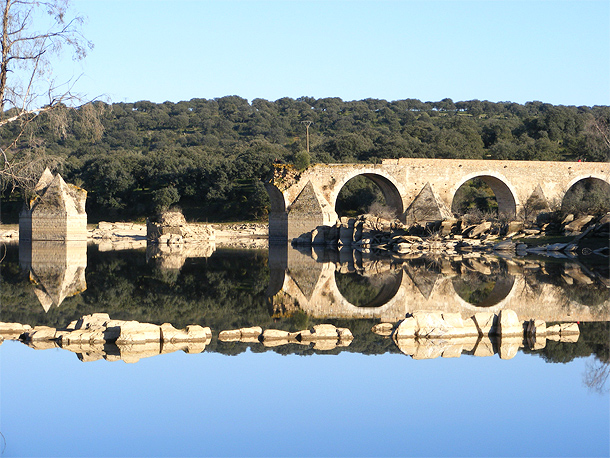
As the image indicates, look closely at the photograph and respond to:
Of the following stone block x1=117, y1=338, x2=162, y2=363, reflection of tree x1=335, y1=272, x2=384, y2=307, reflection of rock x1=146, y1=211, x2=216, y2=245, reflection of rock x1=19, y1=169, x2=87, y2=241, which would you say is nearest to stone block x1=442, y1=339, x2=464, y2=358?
stone block x1=117, y1=338, x2=162, y2=363

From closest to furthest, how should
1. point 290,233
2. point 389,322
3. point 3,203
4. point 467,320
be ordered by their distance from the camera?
point 467,320 → point 389,322 → point 290,233 → point 3,203

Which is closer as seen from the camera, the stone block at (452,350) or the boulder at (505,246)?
the stone block at (452,350)

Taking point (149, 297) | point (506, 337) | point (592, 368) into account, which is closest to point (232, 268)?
point (149, 297)

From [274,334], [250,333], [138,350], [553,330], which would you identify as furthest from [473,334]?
[138,350]

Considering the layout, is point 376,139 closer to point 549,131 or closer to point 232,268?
point 549,131

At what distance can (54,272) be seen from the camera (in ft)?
49.0

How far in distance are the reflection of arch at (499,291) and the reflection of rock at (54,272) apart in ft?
20.3

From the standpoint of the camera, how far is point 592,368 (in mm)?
6238

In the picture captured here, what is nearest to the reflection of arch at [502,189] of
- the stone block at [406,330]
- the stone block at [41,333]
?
the stone block at [406,330]

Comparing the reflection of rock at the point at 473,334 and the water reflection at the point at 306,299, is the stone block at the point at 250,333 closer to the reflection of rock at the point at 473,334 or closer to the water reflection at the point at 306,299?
the water reflection at the point at 306,299

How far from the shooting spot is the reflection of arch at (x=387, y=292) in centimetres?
1012

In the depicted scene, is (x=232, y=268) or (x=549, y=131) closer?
(x=232, y=268)

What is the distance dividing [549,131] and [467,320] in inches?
1839

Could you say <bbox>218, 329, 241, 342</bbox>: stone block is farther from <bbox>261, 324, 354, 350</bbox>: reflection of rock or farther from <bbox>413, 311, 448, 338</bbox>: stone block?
<bbox>413, 311, 448, 338</bbox>: stone block
